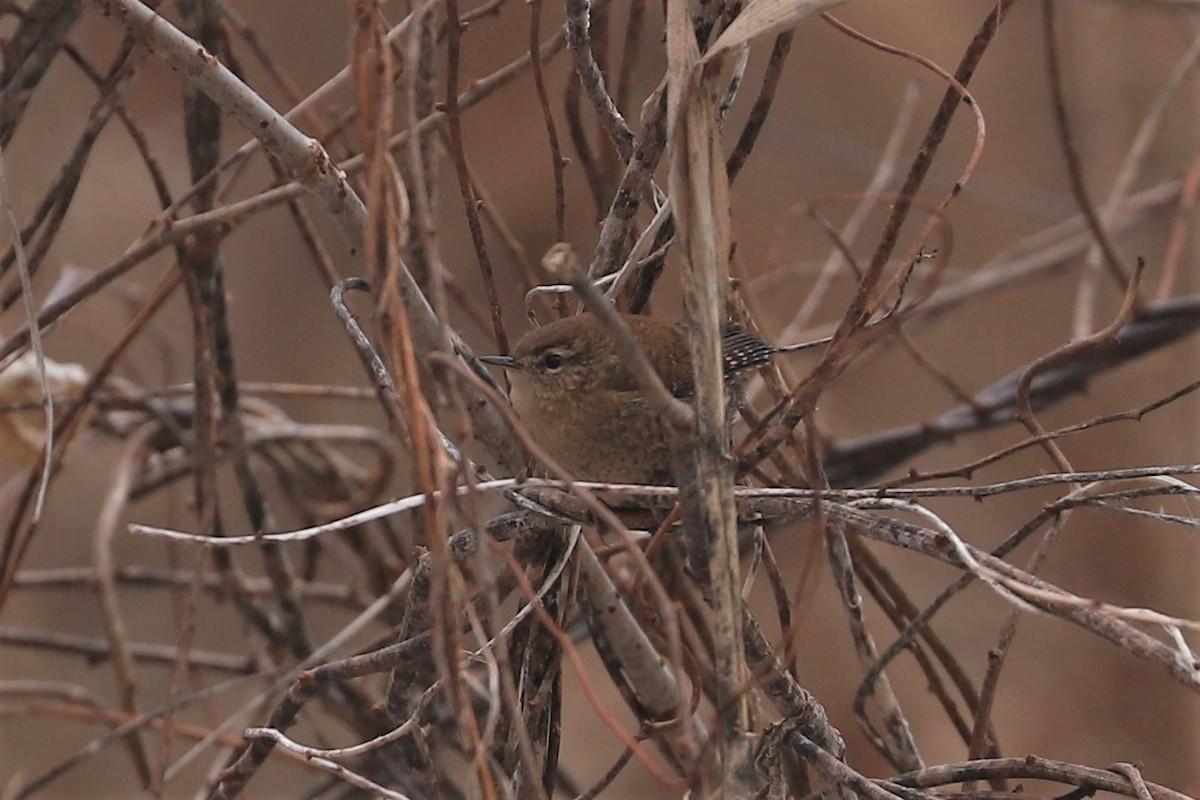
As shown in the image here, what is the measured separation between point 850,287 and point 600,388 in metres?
2.94

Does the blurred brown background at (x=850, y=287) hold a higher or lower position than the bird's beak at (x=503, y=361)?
higher

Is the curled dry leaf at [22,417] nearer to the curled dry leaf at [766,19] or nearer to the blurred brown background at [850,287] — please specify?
the curled dry leaf at [766,19]

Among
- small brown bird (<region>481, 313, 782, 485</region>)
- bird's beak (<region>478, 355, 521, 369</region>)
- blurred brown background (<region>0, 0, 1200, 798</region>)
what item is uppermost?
blurred brown background (<region>0, 0, 1200, 798</region>)

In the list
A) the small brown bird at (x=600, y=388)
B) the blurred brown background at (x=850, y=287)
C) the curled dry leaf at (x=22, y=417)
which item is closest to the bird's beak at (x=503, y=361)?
the small brown bird at (x=600, y=388)

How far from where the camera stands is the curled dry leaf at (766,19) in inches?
29.0

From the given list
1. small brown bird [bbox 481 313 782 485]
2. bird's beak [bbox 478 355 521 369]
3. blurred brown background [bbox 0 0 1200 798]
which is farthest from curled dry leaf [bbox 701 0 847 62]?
blurred brown background [bbox 0 0 1200 798]

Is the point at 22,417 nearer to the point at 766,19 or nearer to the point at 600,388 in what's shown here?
the point at 600,388

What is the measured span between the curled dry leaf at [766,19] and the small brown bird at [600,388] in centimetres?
48

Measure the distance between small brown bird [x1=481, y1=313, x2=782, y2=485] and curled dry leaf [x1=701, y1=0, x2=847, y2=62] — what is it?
18.9 inches

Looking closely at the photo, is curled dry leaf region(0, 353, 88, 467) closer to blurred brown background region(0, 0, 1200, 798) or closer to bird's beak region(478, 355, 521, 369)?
bird's beak region(478, 355, 521, 369)

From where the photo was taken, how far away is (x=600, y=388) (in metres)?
1.32

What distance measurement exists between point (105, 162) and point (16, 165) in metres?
0.27

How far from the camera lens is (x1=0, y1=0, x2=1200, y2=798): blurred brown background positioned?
3834 mm

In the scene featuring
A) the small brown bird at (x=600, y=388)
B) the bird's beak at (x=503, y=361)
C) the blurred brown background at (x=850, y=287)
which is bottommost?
the small brown bird at (x=600, y=388)
